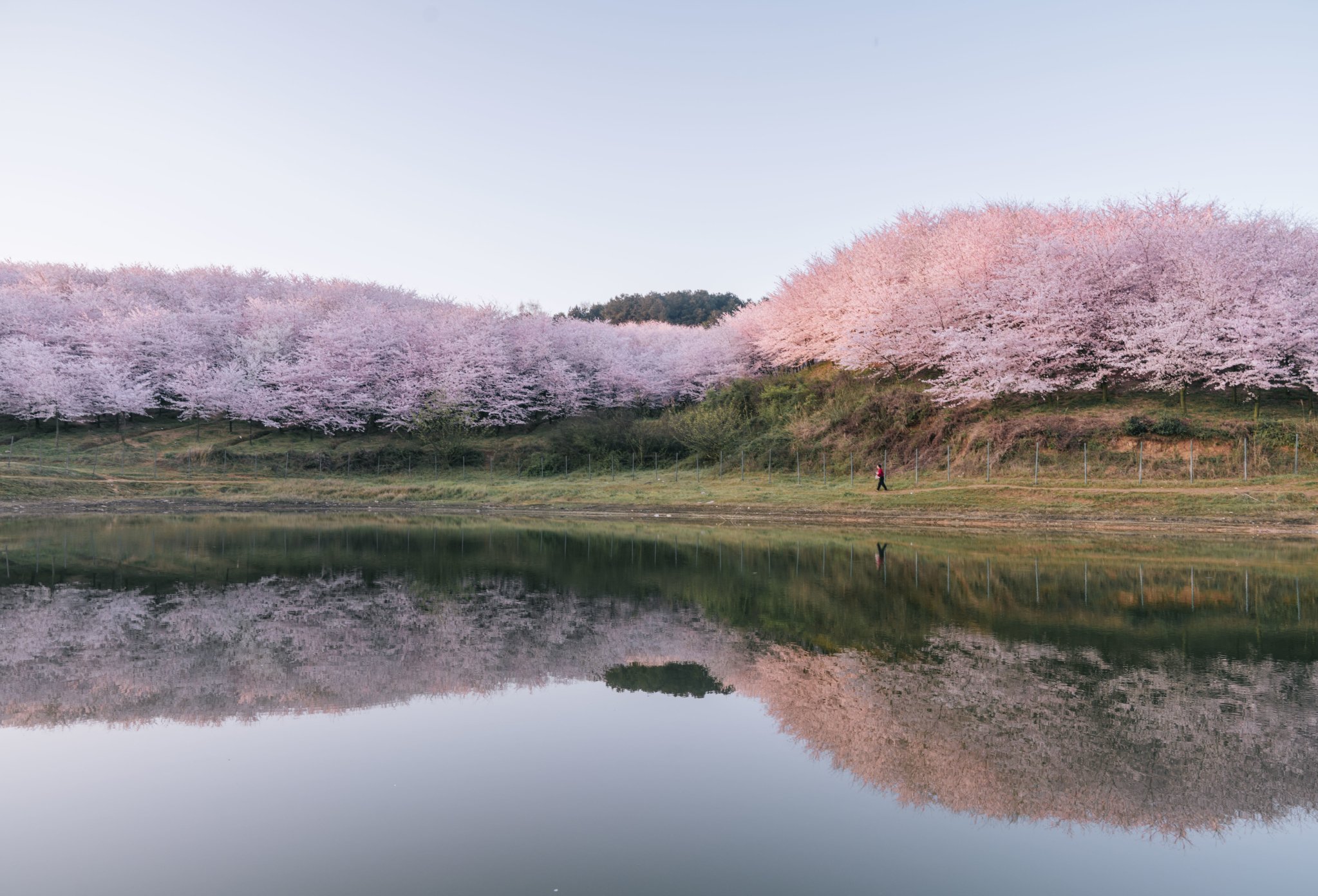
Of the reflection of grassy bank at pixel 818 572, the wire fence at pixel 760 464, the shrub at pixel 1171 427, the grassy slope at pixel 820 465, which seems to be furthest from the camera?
the shrub at pixel 1171 427

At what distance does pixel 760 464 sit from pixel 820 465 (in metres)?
3.77

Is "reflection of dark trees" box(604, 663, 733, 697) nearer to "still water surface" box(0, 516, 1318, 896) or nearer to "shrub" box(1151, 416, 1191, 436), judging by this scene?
"still water surface" box(0, 516, 1318, 896)

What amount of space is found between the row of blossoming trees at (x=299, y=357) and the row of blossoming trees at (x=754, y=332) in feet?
0.65

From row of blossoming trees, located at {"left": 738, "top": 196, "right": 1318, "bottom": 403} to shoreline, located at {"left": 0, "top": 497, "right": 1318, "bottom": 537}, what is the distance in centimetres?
1307

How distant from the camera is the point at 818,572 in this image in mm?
22766

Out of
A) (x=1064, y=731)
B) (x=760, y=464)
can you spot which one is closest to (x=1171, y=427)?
(x=760, y=464)

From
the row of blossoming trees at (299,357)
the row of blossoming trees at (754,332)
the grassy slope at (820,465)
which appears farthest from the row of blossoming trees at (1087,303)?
the row of blossoming trees at (299,357)

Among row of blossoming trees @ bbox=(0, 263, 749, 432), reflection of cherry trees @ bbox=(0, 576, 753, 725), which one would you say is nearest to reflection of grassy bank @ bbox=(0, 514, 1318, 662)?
reflection of cherry trees @ bbox=(0, 576, 753, 725)

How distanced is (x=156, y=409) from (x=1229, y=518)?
247 ft

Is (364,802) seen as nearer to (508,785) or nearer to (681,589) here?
(508,785)

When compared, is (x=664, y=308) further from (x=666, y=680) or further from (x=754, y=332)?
(x=666, y=680)

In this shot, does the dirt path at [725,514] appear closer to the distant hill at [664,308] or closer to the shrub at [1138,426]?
the shrub at [1138,426]

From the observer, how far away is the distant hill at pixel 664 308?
131 meters

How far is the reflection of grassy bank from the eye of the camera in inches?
600
